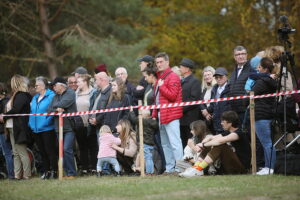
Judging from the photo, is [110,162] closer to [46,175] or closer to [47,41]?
[46,175]

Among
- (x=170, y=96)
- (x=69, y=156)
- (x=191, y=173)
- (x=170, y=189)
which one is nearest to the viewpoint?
(x=170, y=189)

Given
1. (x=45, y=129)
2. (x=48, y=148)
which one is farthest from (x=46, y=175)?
(x=45, y=129)

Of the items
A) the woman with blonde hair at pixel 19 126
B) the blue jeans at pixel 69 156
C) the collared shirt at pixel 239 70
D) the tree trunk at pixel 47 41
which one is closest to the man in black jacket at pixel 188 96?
the collared shirt at pixel 239 70

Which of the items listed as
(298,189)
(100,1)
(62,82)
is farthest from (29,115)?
(100,1)

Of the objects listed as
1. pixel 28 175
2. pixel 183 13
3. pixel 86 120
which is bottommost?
pixel 28 175

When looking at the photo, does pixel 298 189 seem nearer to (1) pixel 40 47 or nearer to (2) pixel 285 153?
(2) pixel 285 153

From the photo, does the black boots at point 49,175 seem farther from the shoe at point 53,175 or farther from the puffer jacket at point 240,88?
the puffer jacket at point 240,88

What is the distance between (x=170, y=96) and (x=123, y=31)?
18.6 m

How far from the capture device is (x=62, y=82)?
14211 millimetres

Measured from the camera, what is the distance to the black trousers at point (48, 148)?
14055 mm

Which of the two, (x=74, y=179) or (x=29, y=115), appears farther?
(x=29, y=115)

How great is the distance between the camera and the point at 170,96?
12797 millimetres

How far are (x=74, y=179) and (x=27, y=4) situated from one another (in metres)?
18.8

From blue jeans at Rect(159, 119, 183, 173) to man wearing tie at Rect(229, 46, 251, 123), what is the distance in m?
1.24
